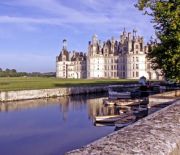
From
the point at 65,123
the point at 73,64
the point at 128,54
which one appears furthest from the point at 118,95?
the point at 73,64

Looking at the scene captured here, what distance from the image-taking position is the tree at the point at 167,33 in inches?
850

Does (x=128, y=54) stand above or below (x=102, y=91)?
above

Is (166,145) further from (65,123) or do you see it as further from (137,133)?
(65,123)

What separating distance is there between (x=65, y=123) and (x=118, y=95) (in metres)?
28.5

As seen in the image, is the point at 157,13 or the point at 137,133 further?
the point at 157,13

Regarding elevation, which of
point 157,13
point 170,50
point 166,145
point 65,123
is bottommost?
point 65,123

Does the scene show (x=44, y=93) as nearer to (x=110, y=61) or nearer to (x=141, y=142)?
(x=141, y=142)

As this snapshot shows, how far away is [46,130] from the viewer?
30969 mm

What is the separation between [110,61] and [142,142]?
140 metres

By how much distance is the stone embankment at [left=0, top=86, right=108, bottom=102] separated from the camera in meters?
58.2

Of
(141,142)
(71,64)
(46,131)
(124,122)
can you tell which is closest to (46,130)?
(46,131)

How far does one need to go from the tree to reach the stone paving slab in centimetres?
1603

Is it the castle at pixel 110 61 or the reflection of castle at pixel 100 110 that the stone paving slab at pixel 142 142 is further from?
the castle at pixel 110 61

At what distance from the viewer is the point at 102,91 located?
261 ft
